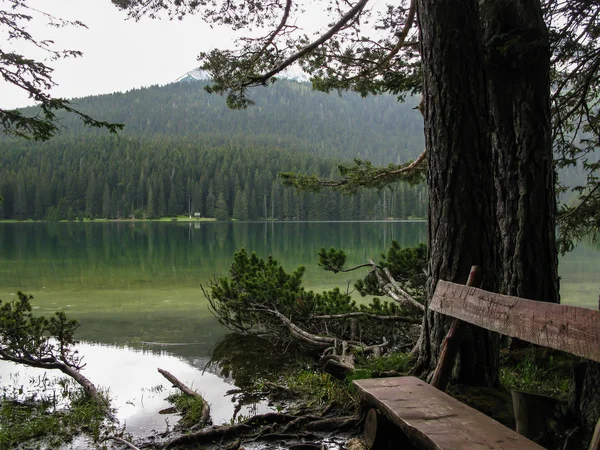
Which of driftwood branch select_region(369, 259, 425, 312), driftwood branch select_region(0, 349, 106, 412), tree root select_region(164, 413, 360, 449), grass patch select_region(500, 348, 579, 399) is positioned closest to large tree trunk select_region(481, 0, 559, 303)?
grass patch select_region(500, 348, 579, 399)

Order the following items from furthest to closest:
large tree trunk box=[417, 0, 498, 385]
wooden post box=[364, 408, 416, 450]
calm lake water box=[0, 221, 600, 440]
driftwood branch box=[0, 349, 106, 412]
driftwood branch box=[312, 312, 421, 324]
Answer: driftwood branch box=[312, 312, 421, 324] < calm lake water box=[0, 221, 600, 440] < driftwood branch box=[0, 349, 106, 412] < large tree trunk box=[417, 0, 498, 385] < wooden post box=[364, 408, 416, 450]

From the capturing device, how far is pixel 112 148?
4749 inches

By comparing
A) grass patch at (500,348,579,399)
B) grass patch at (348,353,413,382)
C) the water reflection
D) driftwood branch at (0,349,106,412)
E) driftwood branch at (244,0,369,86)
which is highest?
driftwood branch at (244,0,369,86)

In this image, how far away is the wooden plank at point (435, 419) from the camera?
252cm

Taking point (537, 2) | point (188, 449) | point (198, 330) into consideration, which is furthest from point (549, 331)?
point (198, 330)

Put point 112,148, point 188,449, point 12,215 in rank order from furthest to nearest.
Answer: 1. point 112,148
2. point 12,215
3. point 188,449

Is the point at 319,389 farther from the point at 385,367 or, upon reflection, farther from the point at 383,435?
the point at 383,435

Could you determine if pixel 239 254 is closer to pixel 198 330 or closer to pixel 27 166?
pixel 198 330

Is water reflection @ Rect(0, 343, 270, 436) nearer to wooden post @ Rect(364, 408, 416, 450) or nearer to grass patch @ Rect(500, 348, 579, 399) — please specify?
wooden post @ Rect(364, 408, 416, 450)

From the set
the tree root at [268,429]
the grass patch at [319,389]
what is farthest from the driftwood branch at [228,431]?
the grass patch at [319,389]

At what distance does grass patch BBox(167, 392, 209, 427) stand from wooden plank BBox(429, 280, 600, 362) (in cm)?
284

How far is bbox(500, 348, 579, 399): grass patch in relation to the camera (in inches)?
194

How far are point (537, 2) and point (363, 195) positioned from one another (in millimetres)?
98400

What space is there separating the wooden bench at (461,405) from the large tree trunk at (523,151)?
7.04 feet
